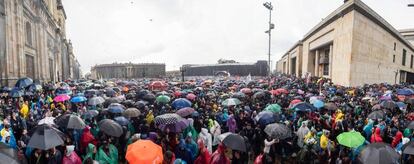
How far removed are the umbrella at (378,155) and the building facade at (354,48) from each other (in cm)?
2376

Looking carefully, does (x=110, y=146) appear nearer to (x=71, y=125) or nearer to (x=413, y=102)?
(x=71, y=125)

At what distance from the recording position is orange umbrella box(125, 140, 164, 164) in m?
4.49

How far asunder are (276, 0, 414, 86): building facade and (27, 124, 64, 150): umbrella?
26.3 metres

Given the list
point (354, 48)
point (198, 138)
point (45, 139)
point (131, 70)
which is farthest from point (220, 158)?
point (131, 70)

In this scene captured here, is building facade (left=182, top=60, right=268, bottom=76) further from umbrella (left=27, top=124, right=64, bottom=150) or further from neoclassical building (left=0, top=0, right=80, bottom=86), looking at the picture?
umbrella (left=27, top=124, right=64, bottom=150)

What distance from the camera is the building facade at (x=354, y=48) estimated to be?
26.6 metres

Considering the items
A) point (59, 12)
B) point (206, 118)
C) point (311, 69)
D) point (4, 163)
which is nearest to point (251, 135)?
point (206, 118)

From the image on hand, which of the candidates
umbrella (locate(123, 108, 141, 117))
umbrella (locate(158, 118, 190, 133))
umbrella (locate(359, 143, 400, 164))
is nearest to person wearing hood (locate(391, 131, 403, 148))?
umbrella (locate(359, 143, 400, 164))

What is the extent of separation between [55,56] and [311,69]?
40.9m

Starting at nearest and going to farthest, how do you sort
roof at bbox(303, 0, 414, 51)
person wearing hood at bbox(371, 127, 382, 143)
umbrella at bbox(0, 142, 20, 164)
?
umbrella at bbox(0, 142, 20, 164) → person wearing hood at bbox(371, 127, 382, 143) → roof at bbox(303, 0, 414, 51)

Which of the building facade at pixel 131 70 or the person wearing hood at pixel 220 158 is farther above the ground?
the building facade at pixel 131 70

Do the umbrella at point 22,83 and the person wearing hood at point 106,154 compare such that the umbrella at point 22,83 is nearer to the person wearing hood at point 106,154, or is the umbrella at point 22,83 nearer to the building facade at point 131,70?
the person wearing hood at point 106,154

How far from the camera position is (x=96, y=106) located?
1199 centimetres

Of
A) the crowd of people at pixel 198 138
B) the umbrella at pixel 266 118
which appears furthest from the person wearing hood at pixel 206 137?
the umbrella at pixel 266 118
